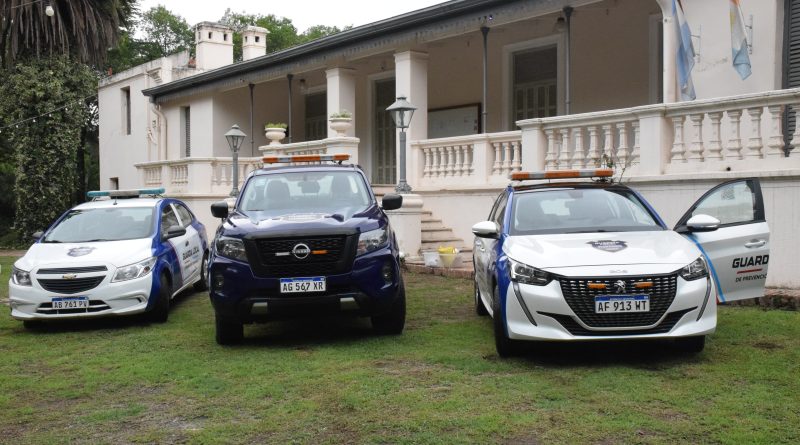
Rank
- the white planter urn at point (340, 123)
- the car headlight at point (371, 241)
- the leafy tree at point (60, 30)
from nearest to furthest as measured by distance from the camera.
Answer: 1. the car headlight at point (371, 241)
2. the white planter urn at point (340, 123)
3. the leafy tree at point (60, 30)

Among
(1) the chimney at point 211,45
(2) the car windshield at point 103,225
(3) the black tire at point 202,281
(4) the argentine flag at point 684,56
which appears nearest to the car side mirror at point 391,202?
(2) the car windshield at point 103,225

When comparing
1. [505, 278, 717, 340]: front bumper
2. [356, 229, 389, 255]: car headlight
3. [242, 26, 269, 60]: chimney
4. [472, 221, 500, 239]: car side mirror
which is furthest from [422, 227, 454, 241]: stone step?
[242, 26, 269, 60]: chimney

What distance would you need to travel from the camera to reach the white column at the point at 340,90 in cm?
1811

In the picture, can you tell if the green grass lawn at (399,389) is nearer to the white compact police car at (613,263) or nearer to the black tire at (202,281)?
the white compact police car at (613,263)

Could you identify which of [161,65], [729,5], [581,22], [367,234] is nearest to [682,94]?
[729,5]

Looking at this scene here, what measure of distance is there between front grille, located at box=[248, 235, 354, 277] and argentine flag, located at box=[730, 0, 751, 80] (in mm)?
6741

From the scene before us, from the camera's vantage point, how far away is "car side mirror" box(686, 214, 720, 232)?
661 cm

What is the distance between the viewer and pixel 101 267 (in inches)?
335

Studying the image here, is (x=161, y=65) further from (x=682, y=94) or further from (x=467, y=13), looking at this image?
(x=682, y=94)

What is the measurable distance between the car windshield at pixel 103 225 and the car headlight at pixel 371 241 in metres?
3.60

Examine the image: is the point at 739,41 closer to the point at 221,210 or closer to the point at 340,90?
the point at 221,210

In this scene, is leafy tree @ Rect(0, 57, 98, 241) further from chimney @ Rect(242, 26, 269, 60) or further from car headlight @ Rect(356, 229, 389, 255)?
car headlight @ Rect(356, 229, 389, 255)

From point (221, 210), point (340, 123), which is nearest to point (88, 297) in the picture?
point (221, 210)

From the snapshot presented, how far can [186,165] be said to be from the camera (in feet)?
68.2
